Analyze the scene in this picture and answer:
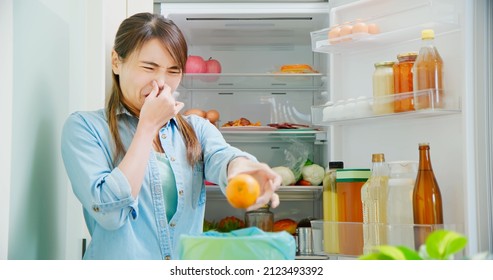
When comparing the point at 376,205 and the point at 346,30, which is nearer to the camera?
the point at 376,205

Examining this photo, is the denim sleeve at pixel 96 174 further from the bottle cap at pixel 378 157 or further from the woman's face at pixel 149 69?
the bottle cap at pixel 378 157

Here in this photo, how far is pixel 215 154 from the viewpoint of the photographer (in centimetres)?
94

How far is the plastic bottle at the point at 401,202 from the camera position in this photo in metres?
1.30

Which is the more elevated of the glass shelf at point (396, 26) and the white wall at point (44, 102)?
the glass shelf at point (396, 26)

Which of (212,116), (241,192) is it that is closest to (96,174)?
(241,192)

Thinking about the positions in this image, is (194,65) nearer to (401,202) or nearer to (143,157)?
(401,202)

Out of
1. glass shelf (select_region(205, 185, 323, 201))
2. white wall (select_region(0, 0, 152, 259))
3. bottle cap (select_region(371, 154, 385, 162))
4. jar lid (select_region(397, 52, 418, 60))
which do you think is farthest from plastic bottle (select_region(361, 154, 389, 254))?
glass shelf (select_region(205, 185, 323, 201))

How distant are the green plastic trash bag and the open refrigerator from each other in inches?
30.9

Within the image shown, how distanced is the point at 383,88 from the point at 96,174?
2.68 ft

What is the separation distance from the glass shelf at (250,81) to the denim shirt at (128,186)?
1.10 metres

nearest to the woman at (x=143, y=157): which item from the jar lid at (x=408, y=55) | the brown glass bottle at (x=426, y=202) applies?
the brown glass bottle at (x=426, y=202)

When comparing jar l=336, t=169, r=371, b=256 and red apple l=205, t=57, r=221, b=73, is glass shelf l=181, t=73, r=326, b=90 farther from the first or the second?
jar l=336, t=169, r=371, b=256

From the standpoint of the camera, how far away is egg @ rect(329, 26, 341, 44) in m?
1.58
